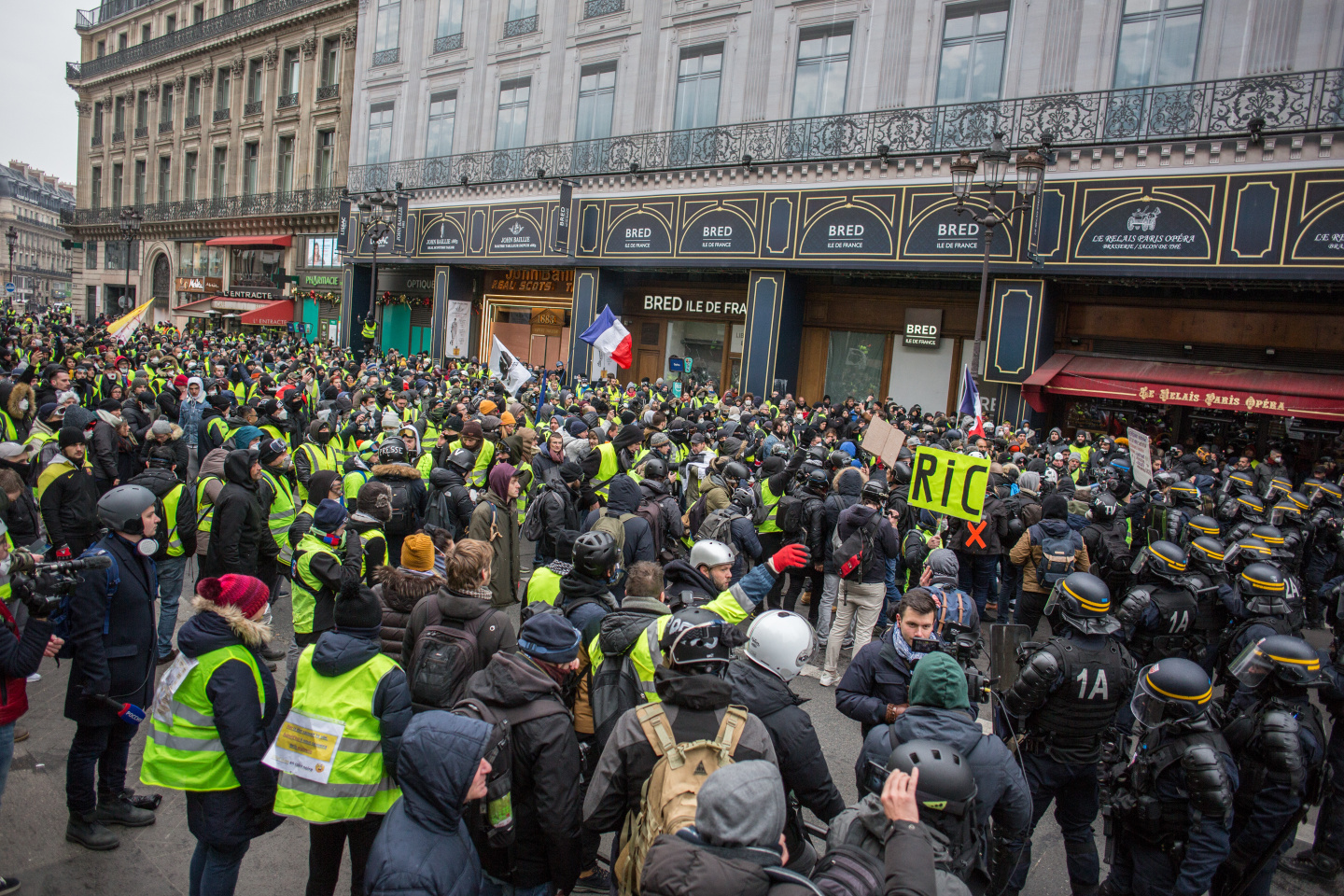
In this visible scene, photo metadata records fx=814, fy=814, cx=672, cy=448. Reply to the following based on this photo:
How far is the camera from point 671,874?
208 centimetres

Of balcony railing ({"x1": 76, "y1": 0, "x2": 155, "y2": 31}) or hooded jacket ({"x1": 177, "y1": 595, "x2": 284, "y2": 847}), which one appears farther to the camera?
balcony railing ({"x1": 76, "y1": 0, "x2": 155, "y2": 31})

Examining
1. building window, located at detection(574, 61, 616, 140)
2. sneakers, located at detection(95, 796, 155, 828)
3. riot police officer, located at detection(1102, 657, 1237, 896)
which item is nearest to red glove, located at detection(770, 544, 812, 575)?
riot police officer, located at detection(1102, 657, 1237, 896)

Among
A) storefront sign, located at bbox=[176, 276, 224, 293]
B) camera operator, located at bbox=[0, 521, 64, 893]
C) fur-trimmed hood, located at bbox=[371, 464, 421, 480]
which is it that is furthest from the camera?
storefront sign, located at bbox=[176, 276, 224, 293]

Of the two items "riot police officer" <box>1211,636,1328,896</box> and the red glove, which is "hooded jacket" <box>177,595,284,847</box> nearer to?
the red glove

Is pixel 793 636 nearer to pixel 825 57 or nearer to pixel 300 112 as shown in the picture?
pixel 825 57

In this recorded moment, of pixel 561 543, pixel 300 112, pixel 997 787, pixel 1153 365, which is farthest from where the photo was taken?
pixel 300 112

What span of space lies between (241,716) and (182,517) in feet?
11.0

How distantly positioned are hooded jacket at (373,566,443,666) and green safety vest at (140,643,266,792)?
41.1 inches

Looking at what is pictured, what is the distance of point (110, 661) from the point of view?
4.19m

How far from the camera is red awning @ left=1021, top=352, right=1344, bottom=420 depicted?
48.0 ft

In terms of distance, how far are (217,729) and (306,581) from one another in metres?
1.85

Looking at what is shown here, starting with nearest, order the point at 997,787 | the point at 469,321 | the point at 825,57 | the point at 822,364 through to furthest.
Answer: the point at 997,787 < the point at 825,57 < the point at 822,364 < the point at 469,321

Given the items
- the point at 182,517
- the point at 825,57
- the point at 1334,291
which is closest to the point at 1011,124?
the point at 825,57

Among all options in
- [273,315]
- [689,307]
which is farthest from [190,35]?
[689,307]
